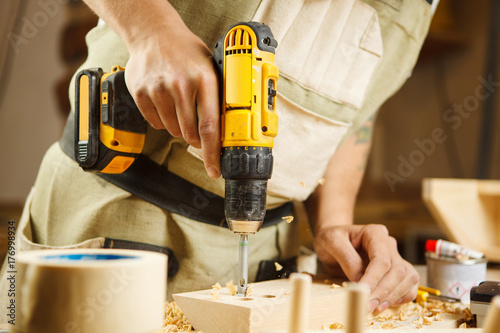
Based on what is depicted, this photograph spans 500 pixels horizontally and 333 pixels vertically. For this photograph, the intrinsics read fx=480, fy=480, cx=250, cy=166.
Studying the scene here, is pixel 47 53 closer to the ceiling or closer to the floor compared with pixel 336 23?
closer to the ceiling

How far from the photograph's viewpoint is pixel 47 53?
2604 millimetres

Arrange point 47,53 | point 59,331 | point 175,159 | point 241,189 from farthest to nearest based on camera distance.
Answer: point 47,53
point 175,159
point 241,189
point 59,331

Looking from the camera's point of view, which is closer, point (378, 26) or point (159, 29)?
point (159, 29)

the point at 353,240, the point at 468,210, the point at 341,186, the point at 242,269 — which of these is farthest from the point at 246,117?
the point at 468,210

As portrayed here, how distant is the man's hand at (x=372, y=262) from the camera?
871 mm

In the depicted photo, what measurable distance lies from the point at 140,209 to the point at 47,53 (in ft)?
6.53

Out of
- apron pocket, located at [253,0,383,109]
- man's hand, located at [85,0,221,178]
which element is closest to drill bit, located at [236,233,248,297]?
man's hand, located at [85,0,221,178]

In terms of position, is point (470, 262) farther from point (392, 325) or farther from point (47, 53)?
point (47, 53)

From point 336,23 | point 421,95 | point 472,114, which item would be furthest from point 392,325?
point 421,95

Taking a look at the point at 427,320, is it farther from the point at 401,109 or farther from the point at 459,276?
the point at 401,109

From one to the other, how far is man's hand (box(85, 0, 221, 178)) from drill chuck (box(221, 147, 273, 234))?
4 cm

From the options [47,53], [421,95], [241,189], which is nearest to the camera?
[241,189]

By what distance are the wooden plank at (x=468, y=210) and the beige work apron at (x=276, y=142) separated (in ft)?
2.29

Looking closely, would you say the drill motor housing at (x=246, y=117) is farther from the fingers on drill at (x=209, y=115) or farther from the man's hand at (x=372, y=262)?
the man's hand at (x=372, y=262)
